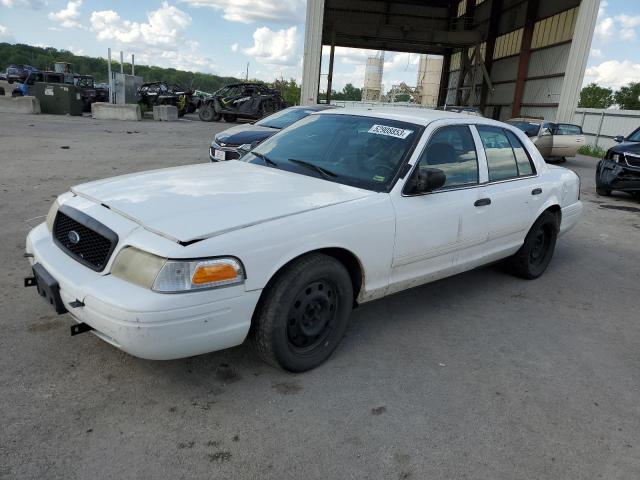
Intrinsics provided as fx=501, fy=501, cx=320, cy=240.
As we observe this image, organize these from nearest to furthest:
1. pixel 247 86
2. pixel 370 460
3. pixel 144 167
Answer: pixel 370 460, pixel 144 167, pixel 247 86

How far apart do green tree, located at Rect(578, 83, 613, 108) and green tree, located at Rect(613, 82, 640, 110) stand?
136 inches

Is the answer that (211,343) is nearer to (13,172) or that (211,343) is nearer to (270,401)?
(270,401)

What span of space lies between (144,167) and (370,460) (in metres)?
8.68

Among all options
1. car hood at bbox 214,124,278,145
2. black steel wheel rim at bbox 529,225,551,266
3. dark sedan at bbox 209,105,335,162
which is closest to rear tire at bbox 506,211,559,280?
black steel wheel rim at bbox 529,225,551,266

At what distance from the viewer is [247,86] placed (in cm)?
2442

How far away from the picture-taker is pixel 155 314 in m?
2.38

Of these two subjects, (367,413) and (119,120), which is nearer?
(367,413)

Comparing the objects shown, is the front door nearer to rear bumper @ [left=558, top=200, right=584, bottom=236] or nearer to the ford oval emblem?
rear bumper @ [left=558, top=200, right=584, bottom=236]

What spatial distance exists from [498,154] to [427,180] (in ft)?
4.30

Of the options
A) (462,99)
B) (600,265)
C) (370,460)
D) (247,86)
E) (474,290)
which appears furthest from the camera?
(462,99)

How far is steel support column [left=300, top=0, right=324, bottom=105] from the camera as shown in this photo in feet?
68.4

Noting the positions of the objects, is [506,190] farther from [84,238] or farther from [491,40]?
[491,40]

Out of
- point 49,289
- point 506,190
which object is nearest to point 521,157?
point 506,190

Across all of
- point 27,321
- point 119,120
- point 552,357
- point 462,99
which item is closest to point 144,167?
point 27,321
